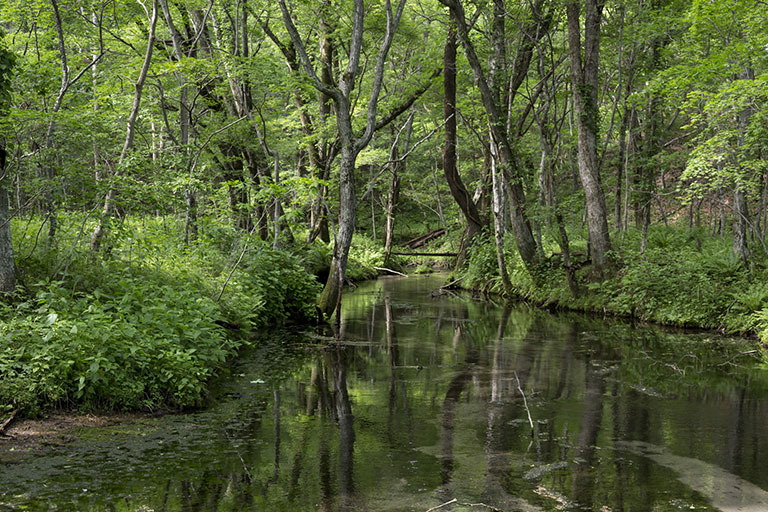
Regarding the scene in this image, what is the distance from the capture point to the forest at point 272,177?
7.52m

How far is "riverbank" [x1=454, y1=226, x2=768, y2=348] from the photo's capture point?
42.0ft

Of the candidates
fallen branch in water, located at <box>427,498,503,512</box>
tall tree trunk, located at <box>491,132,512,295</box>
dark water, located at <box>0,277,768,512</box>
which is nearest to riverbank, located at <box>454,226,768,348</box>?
tall tree trunk, located at <box>491,132,512,295</box>

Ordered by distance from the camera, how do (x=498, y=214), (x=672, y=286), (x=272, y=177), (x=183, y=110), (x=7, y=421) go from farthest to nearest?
1. (x=498, y=214)
2. (x=272, y=177)
3. (x=183, y=110)
4. (x=672, y=286)
5. (x=7, y=421)

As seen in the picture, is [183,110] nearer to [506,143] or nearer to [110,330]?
[506,143]

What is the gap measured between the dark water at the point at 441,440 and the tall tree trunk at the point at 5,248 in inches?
98.8

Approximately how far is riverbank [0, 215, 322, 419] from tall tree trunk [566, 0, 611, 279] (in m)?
8.80

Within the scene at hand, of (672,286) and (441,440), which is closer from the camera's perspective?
(441,440)

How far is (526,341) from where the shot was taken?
41.1 feet

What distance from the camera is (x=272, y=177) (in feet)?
54.1

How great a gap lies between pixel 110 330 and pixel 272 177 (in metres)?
9.98

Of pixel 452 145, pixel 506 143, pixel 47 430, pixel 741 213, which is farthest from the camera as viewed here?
pixel 452 145

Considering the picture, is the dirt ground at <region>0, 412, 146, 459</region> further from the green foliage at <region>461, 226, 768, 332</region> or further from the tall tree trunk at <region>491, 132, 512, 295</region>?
the tall tree trunk at <region>491, 132, 512, 295</region>

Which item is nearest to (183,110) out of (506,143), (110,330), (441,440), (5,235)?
Answer: (5,235)

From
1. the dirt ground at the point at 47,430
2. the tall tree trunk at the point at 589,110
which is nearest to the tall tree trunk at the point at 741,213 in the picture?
the tall tree trunk at the point at 589,110
